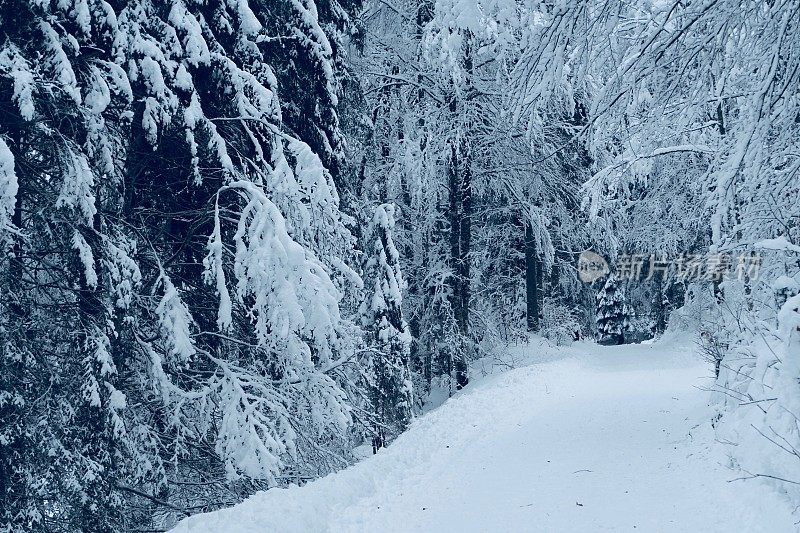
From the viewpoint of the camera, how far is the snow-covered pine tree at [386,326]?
11477 millimetres

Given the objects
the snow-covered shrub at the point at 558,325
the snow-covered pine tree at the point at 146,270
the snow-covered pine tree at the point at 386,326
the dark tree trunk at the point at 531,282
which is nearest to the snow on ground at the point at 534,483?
the snow-covered pine tree at the point at 386,326

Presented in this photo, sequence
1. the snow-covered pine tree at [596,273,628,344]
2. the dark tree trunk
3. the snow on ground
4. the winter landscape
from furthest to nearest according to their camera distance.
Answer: the snow-covered pine tree at [596,273,628,344]
the dark tree trunk
the winter landscape
the snow on ground

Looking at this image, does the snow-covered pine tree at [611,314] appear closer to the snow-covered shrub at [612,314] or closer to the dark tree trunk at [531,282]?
the snow-covered shrub at [612,314]

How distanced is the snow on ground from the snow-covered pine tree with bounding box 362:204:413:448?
124 centimetres

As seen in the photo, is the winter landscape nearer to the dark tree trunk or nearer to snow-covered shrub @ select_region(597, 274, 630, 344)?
the dark tree trunk

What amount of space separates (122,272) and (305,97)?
4.53m

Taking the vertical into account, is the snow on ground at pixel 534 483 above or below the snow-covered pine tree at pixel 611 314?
above

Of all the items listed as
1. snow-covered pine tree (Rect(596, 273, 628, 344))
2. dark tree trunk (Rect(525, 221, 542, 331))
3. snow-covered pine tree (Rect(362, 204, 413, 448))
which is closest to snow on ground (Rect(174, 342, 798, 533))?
snow-covered pine tree (Rect(362, 204, 413, 448))

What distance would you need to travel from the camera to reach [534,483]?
21.1 ft

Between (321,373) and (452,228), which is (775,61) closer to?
(321,373)

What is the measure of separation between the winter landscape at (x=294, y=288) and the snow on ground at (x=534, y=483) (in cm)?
4

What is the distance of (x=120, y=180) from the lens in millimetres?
6320

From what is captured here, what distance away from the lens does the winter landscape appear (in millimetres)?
5062

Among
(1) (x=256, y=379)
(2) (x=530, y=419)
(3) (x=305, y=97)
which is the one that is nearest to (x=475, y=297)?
(2) (x=530, y=419)
